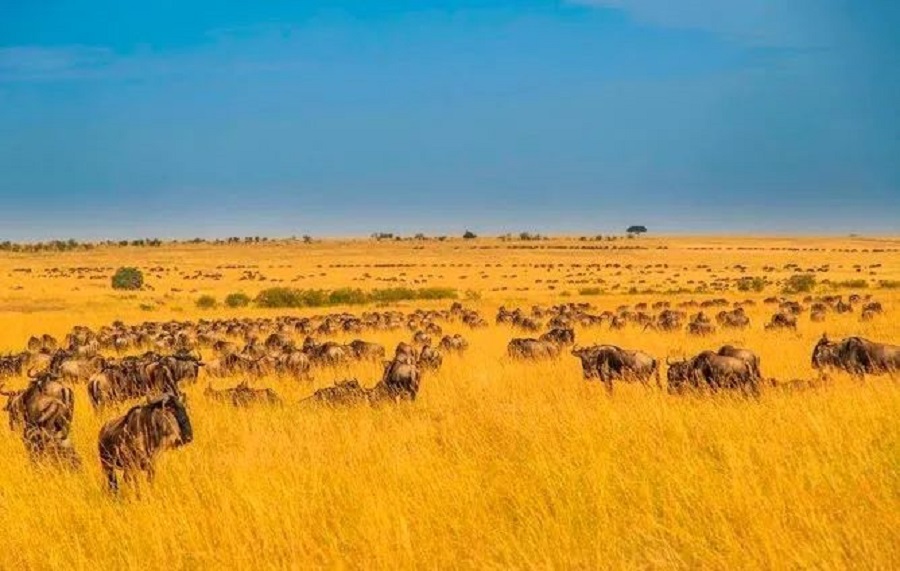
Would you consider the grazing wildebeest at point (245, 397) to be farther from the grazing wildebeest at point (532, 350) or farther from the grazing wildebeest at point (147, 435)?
the grazing wildebeest at point (532, 350)

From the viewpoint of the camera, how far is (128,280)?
7744cm

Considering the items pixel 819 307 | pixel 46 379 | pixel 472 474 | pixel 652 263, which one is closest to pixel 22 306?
pixel 819 307

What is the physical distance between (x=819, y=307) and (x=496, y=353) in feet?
52.3

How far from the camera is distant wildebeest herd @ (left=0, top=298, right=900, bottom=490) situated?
8727 millimetres

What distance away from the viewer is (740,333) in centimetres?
2925

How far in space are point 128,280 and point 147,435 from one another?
239ft

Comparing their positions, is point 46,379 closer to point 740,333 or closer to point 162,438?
point 162,438

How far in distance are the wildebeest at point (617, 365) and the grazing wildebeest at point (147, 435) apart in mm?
9277

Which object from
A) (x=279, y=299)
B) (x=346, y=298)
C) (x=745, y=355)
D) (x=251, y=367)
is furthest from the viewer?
(x=346, y=298)

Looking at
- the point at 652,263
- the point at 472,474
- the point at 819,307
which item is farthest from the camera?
the point at 652,263

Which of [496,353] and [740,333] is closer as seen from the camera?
[496,353]

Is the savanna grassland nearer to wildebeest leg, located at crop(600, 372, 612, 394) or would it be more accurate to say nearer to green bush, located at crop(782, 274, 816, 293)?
wildebeest leg, located at crop(600, 372, 612, 394)

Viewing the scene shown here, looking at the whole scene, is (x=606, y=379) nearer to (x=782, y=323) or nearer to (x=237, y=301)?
(x=782, y=323)

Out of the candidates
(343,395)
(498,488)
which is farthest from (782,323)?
(498,488)
